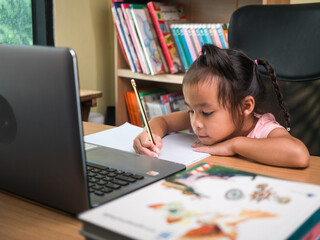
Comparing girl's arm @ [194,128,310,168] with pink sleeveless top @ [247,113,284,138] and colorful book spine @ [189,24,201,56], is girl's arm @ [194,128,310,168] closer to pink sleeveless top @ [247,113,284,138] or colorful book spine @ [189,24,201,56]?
pink sleeveless top @ [247,113,284,138]

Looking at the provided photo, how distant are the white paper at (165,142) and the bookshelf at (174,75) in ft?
3.57

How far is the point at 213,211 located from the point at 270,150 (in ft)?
1.47

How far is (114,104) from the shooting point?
2.72 metres

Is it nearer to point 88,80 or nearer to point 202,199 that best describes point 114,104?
point 88,80

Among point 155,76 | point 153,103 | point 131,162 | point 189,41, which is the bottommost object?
point 153,103

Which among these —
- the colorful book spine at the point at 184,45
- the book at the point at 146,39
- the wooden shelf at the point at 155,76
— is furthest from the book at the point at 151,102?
the colorful book spine at the point at 184,45

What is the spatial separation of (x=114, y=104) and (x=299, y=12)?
173 centimetres

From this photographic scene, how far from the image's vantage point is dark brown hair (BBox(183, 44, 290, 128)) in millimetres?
1036

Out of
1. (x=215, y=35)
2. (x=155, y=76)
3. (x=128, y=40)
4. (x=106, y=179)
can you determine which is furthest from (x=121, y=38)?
(x=106, y=179)

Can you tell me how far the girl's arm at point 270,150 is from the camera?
0.84 metres

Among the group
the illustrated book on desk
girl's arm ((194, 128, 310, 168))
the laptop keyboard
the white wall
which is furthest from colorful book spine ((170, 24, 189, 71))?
the illustrated book on desk

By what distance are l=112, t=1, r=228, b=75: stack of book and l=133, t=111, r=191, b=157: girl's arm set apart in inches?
37.4

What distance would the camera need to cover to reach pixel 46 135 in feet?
1.81

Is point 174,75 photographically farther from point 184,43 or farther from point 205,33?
point 205,33
